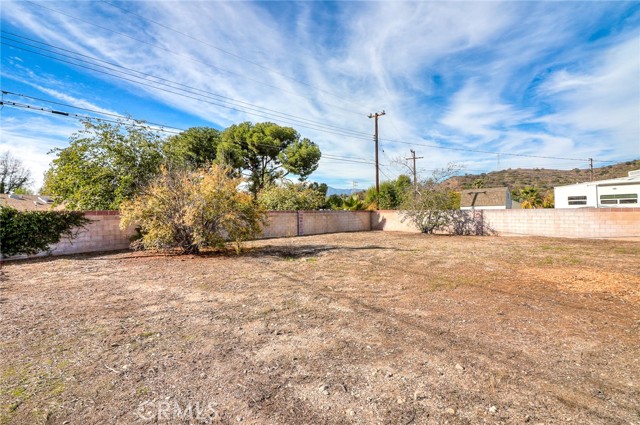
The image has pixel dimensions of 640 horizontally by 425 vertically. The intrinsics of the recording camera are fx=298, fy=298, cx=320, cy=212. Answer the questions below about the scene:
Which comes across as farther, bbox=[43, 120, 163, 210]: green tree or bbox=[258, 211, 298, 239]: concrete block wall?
bbox=[258, 211, 298, 239]: concrete block wall

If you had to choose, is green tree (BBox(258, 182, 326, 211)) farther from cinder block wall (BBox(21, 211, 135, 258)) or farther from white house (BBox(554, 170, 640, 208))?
white house (BBox(554, 170, 640, 208))

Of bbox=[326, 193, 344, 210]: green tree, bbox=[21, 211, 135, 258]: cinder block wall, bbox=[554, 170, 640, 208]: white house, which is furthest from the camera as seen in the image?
bbox=[326, 193, 344, 210]: green tree

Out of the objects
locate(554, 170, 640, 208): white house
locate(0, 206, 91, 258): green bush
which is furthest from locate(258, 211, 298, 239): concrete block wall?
locate(554, 170, 640, 208): white house

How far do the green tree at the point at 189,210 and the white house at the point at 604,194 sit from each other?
2027 cm

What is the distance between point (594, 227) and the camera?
13.0m

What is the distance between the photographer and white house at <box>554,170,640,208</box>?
56.8ft

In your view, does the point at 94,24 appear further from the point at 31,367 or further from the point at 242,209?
the point at 31,367

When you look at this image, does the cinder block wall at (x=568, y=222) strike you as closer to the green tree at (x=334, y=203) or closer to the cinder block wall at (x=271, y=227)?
the cinder block wall at (x=271, y=227)

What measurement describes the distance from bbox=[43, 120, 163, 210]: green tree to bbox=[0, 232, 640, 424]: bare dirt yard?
725 centimetres

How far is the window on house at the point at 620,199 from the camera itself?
17.3 m

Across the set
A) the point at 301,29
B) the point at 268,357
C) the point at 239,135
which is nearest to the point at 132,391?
the point at 268,357

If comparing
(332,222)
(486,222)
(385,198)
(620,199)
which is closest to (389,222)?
(385,198)

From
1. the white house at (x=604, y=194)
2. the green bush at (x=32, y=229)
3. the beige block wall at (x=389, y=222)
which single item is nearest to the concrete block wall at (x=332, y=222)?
the beige block wall at (x=389, y=222)

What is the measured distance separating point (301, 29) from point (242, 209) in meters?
6.71
